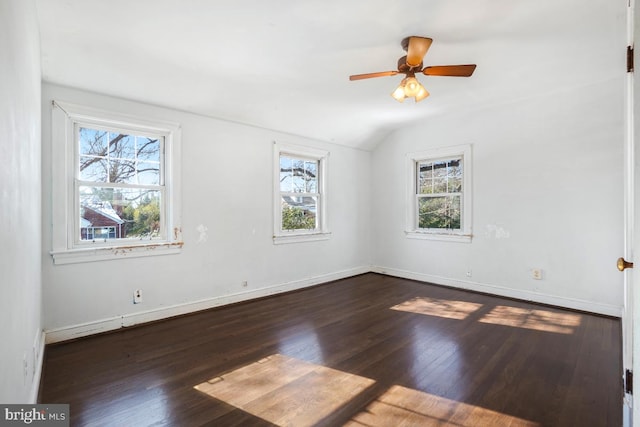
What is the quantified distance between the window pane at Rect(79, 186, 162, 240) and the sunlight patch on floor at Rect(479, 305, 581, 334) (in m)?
3.90

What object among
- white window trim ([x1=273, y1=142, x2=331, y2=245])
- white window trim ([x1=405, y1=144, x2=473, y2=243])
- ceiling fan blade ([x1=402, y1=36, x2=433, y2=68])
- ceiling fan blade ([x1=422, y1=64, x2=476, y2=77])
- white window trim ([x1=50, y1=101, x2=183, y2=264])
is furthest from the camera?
white window trim ([x1=405, y1=144, x2=473, y2=243])

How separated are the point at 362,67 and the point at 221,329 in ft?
10.1

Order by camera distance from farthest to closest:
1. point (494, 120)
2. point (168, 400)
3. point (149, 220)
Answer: point (494, 120)
point (149, 220)
point (168, 400)

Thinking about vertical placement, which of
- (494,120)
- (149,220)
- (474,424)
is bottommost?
(474,424)

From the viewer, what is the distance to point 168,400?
2041mm

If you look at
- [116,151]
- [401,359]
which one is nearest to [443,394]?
[401,359]

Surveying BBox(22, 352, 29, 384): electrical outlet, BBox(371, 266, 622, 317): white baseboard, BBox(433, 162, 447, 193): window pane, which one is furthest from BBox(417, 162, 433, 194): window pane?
BBox(22, 352, 29, 384): electrical outlet

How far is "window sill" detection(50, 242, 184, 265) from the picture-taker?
9.66 feet

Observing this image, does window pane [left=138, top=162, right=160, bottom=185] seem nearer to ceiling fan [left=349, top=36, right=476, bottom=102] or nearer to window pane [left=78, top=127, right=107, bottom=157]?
window pane [left=78, top=127, right=107, bottom=157]

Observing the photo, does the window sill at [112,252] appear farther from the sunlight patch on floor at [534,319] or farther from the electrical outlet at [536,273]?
the electrical outlet at [536,273]

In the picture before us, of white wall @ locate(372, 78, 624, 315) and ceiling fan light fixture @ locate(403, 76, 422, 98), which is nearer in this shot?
ceiling fan light fixture @ locate(403, 76, 422, 98)

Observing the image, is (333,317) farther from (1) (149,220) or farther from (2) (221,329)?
(1) (149,220)

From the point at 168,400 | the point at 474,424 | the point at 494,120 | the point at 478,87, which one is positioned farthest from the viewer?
the point at 494,120

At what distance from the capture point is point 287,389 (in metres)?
2.17
